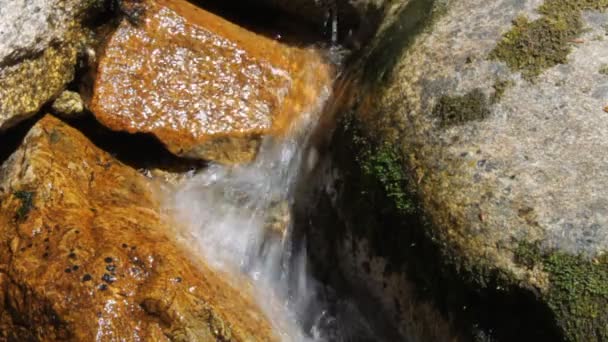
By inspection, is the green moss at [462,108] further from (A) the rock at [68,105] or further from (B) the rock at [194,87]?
(A) the rock at [68,105]

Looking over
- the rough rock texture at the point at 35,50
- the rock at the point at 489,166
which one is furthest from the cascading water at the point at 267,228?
the rough rock texture at the point at 35,50

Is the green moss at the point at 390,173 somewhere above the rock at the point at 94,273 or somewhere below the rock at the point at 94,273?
above

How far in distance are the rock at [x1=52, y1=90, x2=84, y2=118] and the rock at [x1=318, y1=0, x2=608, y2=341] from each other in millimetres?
1768

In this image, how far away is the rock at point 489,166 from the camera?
125 inches

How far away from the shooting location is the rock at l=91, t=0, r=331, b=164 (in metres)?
4.73

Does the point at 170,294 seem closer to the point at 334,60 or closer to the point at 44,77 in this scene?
the point at 44,77

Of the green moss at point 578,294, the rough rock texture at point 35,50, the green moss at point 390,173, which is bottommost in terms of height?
the rough rock texture at point 35,50

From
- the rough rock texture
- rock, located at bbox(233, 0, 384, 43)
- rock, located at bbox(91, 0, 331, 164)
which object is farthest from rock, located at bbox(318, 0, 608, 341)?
the rough rock texture

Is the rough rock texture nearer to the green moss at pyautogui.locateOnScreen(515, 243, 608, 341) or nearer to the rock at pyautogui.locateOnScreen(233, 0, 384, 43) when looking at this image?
the rock at pyautogui.locateOnScreen(233, 0, 384, 43)

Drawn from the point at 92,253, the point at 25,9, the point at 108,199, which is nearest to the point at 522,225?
the point at 92,253

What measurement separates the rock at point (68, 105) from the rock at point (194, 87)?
20 centimetres

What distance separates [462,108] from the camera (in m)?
3.70

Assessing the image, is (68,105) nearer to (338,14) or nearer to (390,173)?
(338,14)

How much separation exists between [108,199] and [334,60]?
75.5 inches
